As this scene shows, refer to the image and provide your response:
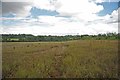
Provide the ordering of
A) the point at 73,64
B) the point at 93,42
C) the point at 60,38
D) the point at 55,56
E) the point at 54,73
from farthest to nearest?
the point at 93,42
the point at 60,38
the point at 55,56
the point at 73,64
the point at 54,73

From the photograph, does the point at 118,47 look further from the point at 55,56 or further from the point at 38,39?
the point at 38,39

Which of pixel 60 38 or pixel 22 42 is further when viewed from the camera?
pixel 22 42

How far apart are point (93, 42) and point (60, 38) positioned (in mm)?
2982

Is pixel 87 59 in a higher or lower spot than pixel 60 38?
lower

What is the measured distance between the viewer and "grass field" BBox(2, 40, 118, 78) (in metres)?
13.0

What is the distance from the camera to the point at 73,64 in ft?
46.2

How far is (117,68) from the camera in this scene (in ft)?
44.7

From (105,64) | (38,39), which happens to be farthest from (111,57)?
(38,39)

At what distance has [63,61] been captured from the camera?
47.9 ft

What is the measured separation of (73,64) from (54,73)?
157cm

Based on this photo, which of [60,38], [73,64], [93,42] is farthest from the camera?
[93,42]

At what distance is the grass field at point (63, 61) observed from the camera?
13.0 metres

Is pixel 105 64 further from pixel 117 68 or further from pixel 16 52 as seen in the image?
pixel 16 52

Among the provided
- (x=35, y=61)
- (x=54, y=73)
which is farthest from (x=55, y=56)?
(x=54, y=73)
